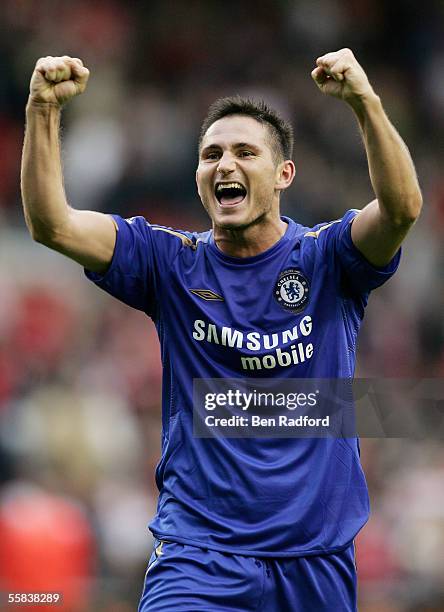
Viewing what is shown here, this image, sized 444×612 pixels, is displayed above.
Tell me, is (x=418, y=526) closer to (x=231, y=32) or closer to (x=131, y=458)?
(x=131, y=458)

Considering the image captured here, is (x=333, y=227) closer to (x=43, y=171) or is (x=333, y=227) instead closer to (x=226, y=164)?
(x=226, y=164)

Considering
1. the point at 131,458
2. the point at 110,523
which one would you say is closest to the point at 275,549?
the point at 110,523

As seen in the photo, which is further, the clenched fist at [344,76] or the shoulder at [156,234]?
the shoulder at [156,234]

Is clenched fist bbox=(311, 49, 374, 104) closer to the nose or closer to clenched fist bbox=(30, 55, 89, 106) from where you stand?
the nose

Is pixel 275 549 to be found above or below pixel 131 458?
below

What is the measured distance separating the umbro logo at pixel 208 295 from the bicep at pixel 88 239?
34 cm

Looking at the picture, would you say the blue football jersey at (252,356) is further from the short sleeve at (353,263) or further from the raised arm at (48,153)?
the raised arm at (48,153)

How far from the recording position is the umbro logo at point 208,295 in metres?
4.14

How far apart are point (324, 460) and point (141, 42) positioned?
26.6 ft

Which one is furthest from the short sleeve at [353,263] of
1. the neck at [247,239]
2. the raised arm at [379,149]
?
the neck at [247,239]

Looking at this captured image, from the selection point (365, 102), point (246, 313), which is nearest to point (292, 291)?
point (246, 313)

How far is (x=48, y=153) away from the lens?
3.78 m

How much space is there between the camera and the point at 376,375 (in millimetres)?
9383

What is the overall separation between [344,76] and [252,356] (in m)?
1.00
